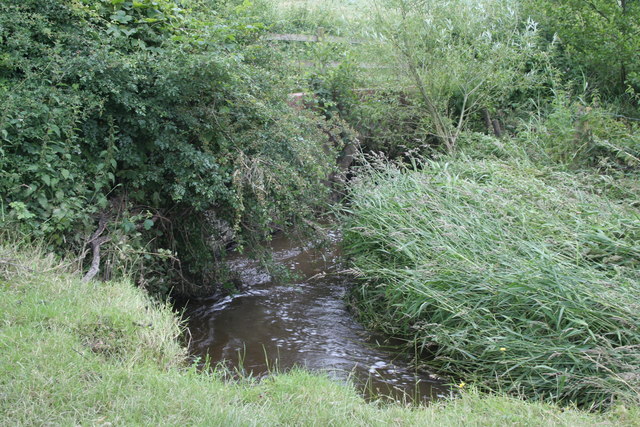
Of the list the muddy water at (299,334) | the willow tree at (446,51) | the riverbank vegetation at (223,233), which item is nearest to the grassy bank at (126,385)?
the riverbank vegetation at (223,233)

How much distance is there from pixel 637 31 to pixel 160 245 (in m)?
9.20

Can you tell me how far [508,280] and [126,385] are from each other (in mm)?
3340

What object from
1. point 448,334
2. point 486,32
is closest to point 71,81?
point 448,334

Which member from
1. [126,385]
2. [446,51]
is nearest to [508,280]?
[126,385]

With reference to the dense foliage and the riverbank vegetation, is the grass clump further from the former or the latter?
the dense foliage

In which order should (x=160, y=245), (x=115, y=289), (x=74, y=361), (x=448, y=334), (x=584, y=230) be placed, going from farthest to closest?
1. (x=160, y=245)
2. (x=584, y=230)
3. (x=448, y=334)
4. (x=115, y=289)
5. (x=74, y=361)

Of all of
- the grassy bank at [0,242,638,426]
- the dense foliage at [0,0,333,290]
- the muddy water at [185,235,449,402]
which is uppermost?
the dense foliage at [0,0,333,290]

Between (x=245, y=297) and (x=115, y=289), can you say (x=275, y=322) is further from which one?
(x=115, y=289)

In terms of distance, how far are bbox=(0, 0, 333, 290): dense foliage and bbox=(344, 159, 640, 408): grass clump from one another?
1.31m

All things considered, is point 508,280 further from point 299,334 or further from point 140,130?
point 140,130

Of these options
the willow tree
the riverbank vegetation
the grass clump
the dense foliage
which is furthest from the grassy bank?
the willow tree

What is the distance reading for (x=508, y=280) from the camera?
17.1 feet

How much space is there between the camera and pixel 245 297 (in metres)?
7.40

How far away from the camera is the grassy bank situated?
11.1ft
